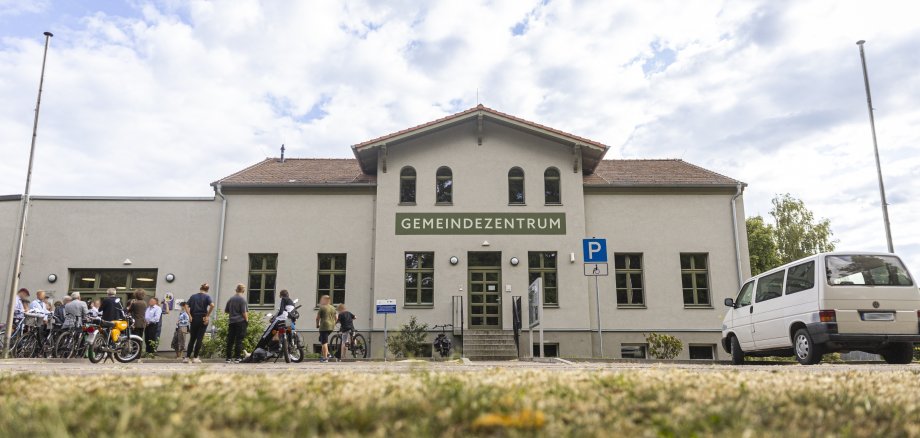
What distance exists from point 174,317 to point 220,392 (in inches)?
719

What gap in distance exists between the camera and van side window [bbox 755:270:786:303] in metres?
11.7

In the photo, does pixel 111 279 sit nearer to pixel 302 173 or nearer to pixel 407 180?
pixel 302 173

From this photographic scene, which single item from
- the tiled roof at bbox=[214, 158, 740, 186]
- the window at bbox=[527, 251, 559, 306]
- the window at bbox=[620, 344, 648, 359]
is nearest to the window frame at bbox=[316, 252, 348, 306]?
the tiled roof at bbox=[214, 158, 740, 186]

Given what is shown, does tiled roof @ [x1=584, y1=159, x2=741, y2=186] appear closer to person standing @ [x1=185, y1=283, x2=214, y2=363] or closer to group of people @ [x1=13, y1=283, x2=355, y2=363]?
group of people @ [x1=13, y1=283, x2=355, y2=363]

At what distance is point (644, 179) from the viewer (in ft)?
75.5

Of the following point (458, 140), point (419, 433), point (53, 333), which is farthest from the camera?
point (458, 140)

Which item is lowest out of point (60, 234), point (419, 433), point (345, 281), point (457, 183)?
point (419, 433)

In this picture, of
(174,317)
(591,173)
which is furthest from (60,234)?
(591,173)

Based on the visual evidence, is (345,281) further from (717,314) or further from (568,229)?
(717,314)

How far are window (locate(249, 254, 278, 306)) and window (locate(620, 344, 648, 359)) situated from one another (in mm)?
11019

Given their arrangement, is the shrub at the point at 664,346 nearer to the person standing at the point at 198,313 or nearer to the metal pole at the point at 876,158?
the metal pole at the point at 876,158

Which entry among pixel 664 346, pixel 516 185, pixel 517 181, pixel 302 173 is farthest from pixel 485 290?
pixel 302 173

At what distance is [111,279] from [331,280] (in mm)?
7029

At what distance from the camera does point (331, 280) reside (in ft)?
70.1
